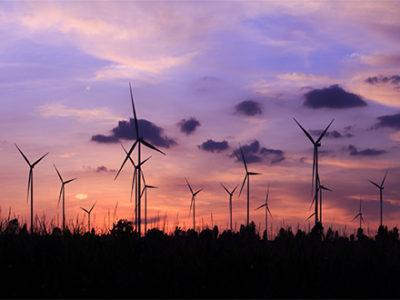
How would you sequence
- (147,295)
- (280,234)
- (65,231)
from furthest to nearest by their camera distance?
(280,234) < (65,231) < (147,295)

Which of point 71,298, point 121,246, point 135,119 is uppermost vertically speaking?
point 135,119

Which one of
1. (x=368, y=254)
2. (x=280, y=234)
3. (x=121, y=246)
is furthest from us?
(x=280, y=234)

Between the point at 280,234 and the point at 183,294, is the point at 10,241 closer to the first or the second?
the point at 183,294

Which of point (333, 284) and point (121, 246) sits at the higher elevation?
point (121, 246)

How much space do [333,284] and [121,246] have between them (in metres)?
10.7

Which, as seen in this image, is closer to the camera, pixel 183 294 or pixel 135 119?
pixel 183 294

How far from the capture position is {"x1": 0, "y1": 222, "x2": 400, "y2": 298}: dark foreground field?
22.6m

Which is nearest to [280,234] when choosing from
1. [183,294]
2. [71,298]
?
[183,294]

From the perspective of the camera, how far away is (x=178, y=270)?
24406 mm

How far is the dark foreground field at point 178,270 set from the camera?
2258cm

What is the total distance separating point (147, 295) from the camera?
22.2 m

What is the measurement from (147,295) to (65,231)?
38.1ft

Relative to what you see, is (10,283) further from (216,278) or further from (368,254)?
(368,254)

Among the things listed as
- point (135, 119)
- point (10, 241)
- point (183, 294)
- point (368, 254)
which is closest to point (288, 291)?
point (183, 294)
